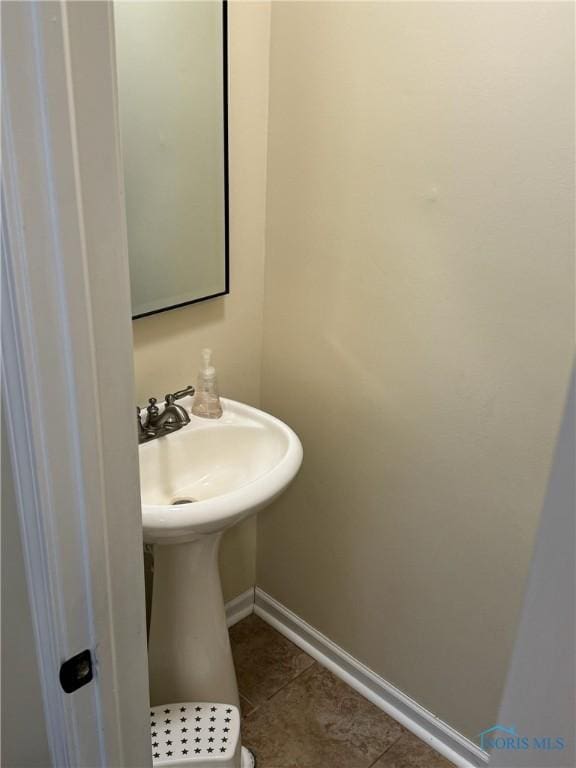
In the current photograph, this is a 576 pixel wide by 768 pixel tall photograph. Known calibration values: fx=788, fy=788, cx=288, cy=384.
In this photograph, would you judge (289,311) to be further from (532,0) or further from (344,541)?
(532,0)

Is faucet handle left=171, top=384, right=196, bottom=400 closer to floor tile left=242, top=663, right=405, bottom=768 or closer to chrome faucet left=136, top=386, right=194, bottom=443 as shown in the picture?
chrome faucet left=136, top=386, right=194, bottom=443

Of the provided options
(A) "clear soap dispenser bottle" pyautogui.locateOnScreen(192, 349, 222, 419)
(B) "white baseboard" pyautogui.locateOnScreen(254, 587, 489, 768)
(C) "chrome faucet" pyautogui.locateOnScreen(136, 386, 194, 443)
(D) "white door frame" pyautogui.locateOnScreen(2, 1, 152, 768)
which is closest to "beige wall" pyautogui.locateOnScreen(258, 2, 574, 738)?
(B) "white baseboard" pyautogui.locateOnScreen(254, 587, 489, 768)

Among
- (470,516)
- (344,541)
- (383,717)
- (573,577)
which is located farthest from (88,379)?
(383,717)

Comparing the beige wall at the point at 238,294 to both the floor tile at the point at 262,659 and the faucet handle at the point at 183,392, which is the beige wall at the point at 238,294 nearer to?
the faucet handle at the point at 183,392

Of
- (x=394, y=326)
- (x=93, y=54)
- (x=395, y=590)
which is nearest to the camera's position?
(x=93, y=54)

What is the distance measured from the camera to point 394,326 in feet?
5.98

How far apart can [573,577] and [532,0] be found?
121 cm

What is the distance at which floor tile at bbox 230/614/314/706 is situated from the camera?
222 cm

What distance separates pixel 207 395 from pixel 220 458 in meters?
0.16

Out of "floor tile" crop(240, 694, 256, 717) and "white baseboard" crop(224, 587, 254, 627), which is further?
"white baseboard" crop(224, 587, 254, 627)

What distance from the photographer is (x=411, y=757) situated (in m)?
2.03

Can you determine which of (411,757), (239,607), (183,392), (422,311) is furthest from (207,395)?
(411,757)

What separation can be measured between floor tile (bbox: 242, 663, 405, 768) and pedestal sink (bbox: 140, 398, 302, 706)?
0.18m

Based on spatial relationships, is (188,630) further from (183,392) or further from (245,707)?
(183,392)
